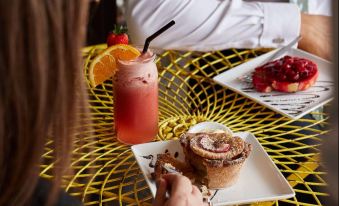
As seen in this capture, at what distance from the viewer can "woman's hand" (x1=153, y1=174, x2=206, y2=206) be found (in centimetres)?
64

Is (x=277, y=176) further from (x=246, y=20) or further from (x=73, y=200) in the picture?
(x=246, y=20)

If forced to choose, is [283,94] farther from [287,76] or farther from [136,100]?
[136,100]

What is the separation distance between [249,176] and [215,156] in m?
0.07

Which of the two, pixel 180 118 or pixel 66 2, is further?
pixel 180 118

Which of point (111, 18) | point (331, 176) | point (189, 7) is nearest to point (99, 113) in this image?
point (189, 7)

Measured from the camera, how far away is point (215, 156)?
787 millimetres

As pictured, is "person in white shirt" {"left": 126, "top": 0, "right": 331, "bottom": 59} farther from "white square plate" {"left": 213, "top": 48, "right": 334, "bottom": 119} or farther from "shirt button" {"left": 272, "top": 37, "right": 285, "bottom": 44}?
"white square plate" {"left": 213, "top": 48, "right": 334, "bottom": 119}

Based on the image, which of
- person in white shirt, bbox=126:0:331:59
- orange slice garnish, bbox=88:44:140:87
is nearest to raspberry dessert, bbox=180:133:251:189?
orange slice garnish, bbox=88:44:140:87

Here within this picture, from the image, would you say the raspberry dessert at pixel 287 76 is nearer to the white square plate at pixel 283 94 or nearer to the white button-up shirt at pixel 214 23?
the white square plate at pixel 283 94

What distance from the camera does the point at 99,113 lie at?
1.00 meters

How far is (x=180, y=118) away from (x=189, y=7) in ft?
1.23

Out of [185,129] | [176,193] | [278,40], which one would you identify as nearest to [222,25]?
[278,40]

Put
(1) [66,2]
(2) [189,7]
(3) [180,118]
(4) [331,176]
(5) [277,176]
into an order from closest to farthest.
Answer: (4) [331,176], (1) [66,2], (5) [277,176], (3) [180,118], (2) [189,7]

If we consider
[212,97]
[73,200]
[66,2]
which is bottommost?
[73,200]
